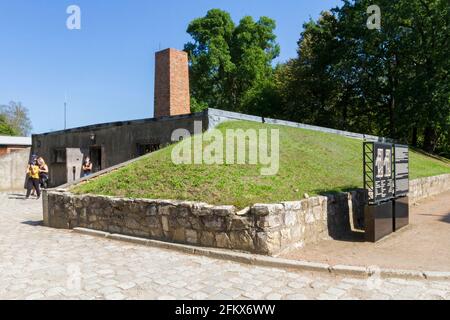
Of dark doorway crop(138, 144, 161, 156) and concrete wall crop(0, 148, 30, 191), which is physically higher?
dark doorway crop(138, 144, 161, 156)

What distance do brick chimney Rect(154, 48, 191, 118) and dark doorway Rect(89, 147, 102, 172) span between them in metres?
3.57

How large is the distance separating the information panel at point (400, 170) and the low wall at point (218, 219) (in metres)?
0.89

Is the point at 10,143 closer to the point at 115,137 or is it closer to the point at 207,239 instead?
the point at 115,137

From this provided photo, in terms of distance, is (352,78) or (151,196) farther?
(352,78)

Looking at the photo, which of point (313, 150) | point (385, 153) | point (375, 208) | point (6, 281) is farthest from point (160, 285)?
point (313, 150)

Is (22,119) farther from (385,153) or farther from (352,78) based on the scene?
(385,153)

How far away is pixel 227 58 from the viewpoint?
35625mm

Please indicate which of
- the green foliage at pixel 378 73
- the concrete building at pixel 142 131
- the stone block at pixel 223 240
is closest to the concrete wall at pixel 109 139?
the concrete building at pixel 142 131

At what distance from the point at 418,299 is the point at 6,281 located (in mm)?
5386

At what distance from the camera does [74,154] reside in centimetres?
1761

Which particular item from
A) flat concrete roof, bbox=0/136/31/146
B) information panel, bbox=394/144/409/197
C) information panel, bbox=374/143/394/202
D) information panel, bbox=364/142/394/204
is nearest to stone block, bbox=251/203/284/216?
information panel, bbox=364/142/394/204

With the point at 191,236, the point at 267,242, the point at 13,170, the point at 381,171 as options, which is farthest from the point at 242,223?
the point at 13,170

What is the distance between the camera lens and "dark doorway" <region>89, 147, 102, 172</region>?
57.6 ft

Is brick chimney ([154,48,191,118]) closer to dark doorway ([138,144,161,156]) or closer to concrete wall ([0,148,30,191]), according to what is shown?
dark doorway ([138,144,161,156])
